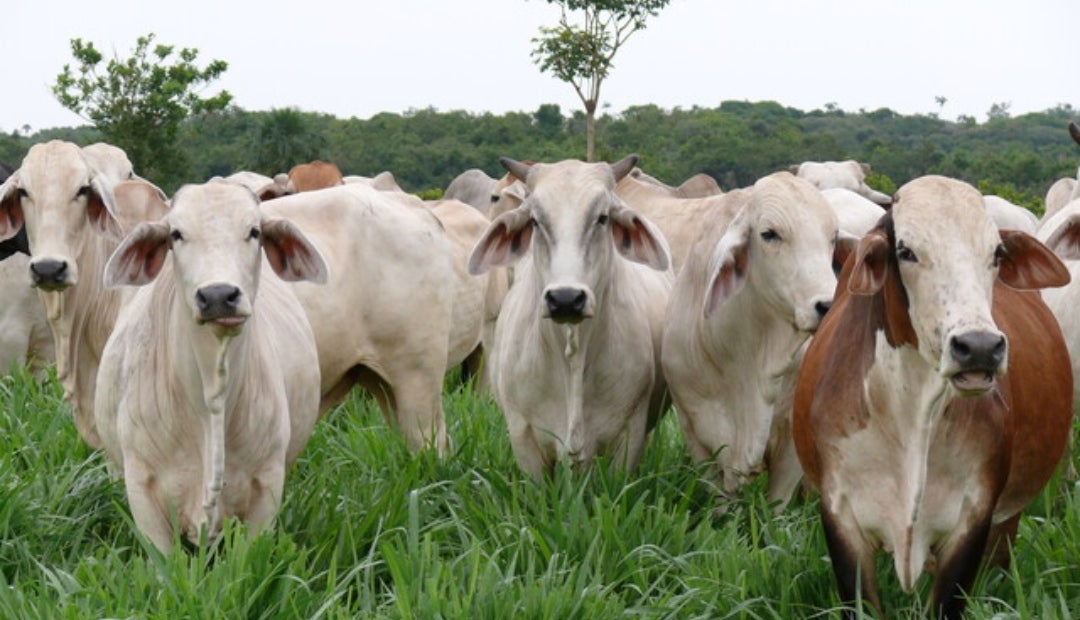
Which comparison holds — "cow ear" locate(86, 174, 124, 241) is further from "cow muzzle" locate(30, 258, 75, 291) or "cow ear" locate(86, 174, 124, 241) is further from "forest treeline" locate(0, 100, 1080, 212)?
"forest treeline" locate(0, 100, 1080, 212)

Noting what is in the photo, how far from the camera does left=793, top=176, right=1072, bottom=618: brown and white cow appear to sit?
3.68 meters

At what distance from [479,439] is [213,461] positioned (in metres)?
1.76

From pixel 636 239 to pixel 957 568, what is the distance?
1879 millimetres

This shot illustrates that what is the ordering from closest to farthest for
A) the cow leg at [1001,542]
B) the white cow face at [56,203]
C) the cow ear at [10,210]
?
the cow leg at [1001,542] → the white cow face at [56,203] → the cow ear at [10,210]

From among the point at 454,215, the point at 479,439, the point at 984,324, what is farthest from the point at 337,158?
the point at 984,324

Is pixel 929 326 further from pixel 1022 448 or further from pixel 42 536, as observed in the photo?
pixel 42 536

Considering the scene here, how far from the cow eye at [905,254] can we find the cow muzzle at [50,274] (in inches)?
135

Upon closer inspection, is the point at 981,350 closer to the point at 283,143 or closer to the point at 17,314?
the point at 17,314

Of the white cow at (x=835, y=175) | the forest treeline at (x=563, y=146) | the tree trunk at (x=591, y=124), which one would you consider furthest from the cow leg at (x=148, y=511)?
the forest treeline at (x=563, y=146)

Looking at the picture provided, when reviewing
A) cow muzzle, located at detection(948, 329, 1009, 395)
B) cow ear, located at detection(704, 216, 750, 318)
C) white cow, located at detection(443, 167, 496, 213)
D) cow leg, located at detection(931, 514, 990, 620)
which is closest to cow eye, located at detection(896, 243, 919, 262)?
cow muzzle, located at detection(948, 329, 1009, 395)

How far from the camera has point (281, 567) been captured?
4090mm

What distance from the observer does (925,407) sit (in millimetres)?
3809

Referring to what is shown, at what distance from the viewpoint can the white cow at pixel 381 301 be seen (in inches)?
244

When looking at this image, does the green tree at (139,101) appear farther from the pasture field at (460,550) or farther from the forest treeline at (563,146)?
the pasture field at (460,550)
